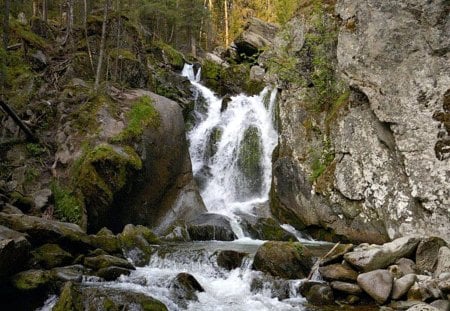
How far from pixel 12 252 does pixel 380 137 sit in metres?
12.1

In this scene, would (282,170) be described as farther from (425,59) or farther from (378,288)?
(378,288)

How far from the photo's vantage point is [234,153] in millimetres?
21781

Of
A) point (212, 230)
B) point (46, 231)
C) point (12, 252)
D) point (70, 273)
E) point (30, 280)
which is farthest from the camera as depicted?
point (212, 230)

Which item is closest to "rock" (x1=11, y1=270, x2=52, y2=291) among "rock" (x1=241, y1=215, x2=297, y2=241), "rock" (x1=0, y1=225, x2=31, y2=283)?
"rock" (x1=0, y1=225, x2=31, y2=283)

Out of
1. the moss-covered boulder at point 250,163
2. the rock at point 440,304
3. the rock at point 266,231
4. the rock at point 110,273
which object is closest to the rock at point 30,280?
the rock at point 110,273

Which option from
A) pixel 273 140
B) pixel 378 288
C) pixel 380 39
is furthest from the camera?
pixel 273 140

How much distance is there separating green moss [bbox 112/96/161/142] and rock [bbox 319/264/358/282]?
9.63m

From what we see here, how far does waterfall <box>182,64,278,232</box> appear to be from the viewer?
20312 millimetres

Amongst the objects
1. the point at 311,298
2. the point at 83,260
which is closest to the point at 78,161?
the point at 83,260

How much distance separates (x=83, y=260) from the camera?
1077 centimetres

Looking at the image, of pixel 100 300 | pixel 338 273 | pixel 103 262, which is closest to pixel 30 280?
pixel 100 300

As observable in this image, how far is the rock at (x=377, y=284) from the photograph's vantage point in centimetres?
927

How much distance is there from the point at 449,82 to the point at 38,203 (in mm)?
13861

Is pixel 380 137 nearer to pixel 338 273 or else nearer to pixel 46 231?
pixel 338 273
